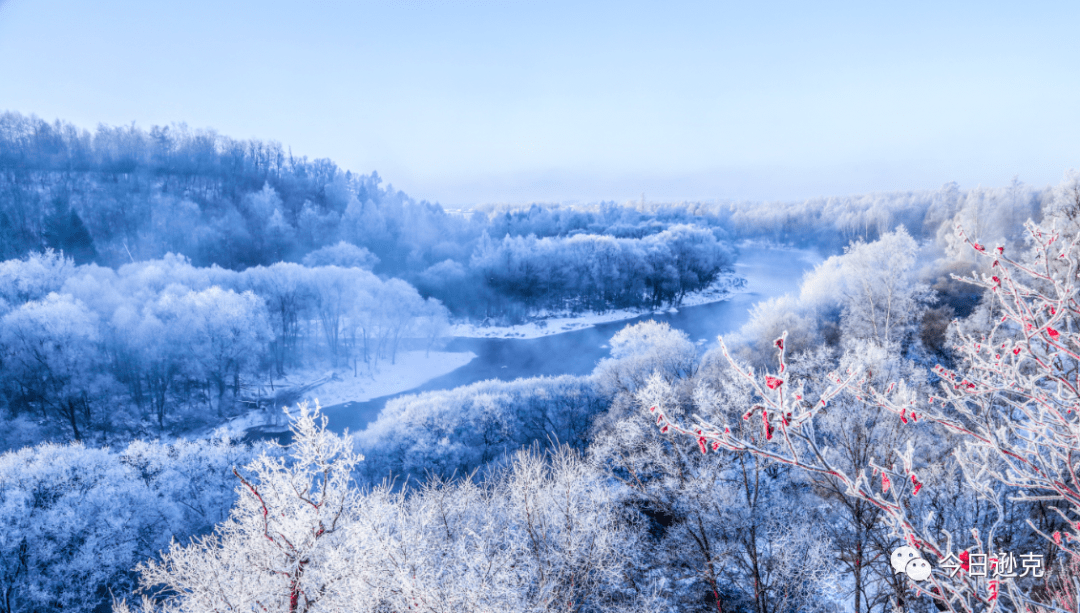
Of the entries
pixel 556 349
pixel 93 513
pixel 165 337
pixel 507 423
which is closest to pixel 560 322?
pixel 556 349

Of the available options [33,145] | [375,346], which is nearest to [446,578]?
[375,346]

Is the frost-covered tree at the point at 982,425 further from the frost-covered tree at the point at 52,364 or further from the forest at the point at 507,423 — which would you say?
the frost-covered tree at the point at 52,364

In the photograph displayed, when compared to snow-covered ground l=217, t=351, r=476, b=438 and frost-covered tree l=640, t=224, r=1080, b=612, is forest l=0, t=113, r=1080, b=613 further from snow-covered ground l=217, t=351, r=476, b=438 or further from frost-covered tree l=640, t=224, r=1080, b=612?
snow-covered ground l=217, t=351, r=476, b=438

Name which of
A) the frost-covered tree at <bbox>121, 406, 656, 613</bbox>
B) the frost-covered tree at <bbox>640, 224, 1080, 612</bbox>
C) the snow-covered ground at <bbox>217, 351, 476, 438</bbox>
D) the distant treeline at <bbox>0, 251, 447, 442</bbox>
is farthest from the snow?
the frost-covered tree at <bbox>640, 224, 1080, 612</bbox>

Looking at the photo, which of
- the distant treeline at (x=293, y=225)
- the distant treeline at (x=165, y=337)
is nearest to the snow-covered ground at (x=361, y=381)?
the distant treeline at (x=165, y=337)

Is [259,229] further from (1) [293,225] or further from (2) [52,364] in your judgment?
(2) [52,364]

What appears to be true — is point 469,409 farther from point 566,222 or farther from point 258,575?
point 566,222
